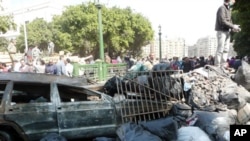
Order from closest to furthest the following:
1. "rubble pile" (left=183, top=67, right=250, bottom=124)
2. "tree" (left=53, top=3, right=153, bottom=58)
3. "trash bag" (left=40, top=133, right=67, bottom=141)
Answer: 1. "trash bag" (left=40, top=133, right=67, bottom=141)
2. "rubble pile" (left=183, top=67, right=250, bottom=124)
3. "tree" (left=53, top=3, right=153, bottom=58)

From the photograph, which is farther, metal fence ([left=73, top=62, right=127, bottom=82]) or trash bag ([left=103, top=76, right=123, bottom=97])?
metal fence ([left=73, top=62, right=127, bottom=82])

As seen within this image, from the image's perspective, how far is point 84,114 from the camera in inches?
203

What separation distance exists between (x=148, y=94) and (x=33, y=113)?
85.7 inches

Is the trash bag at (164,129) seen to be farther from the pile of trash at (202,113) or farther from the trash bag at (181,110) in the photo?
the trash bag at (181,110)

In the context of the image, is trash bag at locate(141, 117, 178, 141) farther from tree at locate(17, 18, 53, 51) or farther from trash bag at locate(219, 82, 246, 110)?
tree at locate(17, 18, 53, 51)

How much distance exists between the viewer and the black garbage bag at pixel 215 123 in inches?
179

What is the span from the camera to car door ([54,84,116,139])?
504cm

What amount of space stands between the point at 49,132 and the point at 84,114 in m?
0.64

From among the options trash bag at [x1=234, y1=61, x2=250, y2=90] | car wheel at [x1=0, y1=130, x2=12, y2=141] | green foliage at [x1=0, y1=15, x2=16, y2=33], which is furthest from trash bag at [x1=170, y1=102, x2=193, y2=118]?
green foliage at [x1=0, y1=15, x2=16, y2=33]

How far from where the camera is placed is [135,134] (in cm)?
425

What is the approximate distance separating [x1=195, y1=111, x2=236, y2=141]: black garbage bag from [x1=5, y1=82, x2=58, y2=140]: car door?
2.39 metres

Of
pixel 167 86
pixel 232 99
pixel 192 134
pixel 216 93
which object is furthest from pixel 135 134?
pixel 216 93

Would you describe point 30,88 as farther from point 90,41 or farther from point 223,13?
point 90,41

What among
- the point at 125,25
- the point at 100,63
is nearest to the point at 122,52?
the point at 125,25
